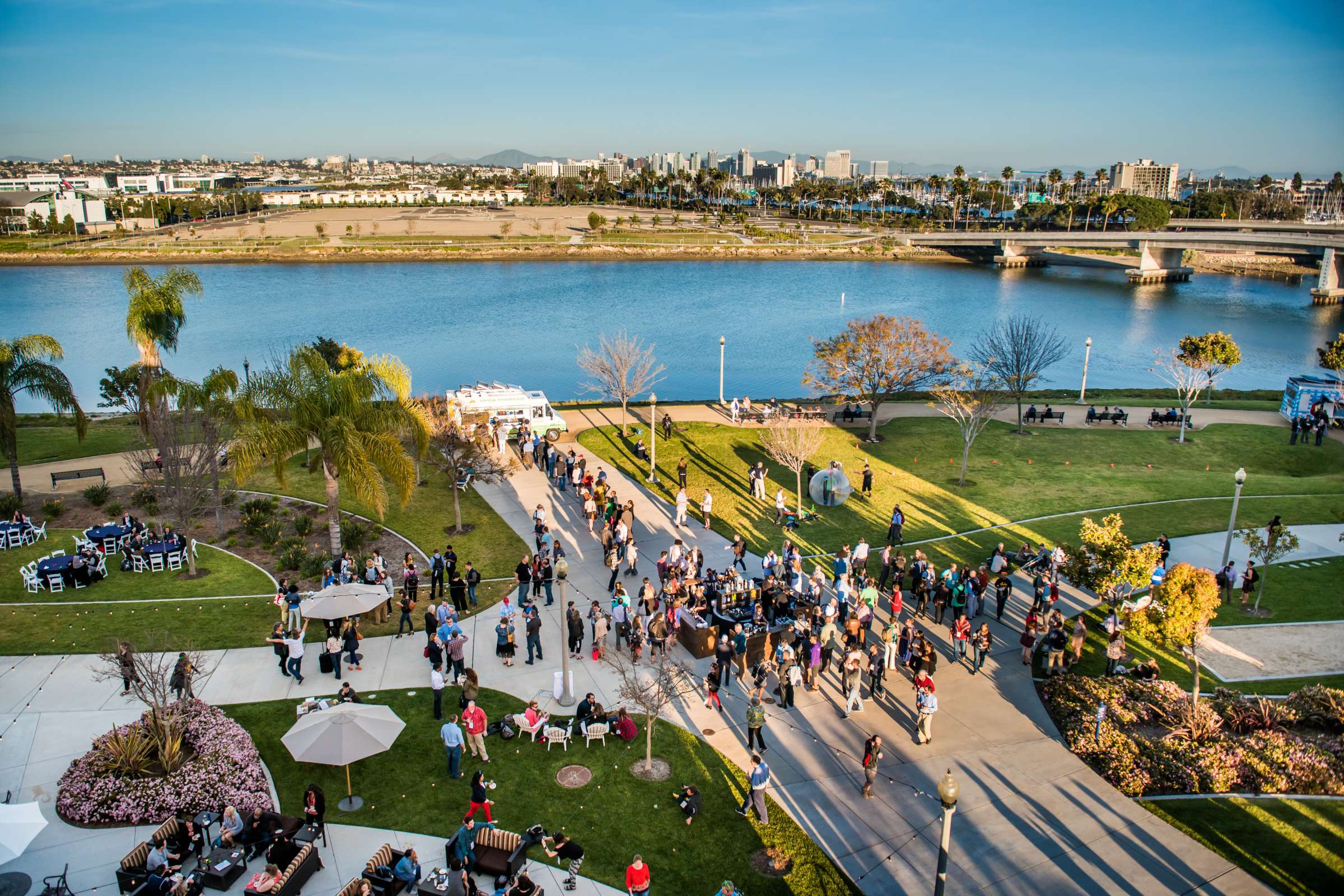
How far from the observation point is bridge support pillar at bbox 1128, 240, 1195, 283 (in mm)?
106500

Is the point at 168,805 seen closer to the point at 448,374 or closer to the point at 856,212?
the point at 448,374

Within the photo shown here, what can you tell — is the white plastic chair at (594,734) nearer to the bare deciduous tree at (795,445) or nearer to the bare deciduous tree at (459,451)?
the bare deciduous tree at (459,451)

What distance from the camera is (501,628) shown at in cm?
1689

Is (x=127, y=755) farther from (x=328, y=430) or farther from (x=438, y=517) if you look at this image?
(x=438, y=517)

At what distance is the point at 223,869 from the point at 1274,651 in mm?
19569

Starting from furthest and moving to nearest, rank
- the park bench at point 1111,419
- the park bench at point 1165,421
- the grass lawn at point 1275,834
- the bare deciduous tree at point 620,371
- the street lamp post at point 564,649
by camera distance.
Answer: the park bench at point 1111,419, the park bench at point 1165,421, the bare deciduous tree at point 620,371, the street lamp post at point 564,649, the grass lawn at point 1275,834

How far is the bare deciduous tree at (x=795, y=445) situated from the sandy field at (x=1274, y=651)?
34.3 ft

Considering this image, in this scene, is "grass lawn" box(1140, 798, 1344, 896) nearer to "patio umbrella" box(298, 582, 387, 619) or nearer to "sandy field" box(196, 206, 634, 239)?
"patio umbrella" box(298, 582, 387, 619)

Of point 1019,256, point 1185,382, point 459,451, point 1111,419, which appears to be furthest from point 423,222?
point 1185,382

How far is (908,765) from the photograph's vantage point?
46.3 ft

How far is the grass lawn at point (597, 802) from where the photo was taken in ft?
38.7

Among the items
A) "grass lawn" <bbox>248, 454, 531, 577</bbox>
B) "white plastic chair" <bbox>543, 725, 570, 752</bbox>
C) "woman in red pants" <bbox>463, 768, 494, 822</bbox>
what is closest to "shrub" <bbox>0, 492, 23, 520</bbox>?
"grass lawn" <bbox>248, 454, 531, 577</bbox>

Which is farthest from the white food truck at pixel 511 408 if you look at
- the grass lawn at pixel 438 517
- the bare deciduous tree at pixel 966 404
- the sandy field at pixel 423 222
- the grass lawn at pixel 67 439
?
the sandy field at pixel 423 222

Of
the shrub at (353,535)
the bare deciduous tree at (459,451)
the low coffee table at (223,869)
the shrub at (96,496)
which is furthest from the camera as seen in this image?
the shrub at (96,496)
